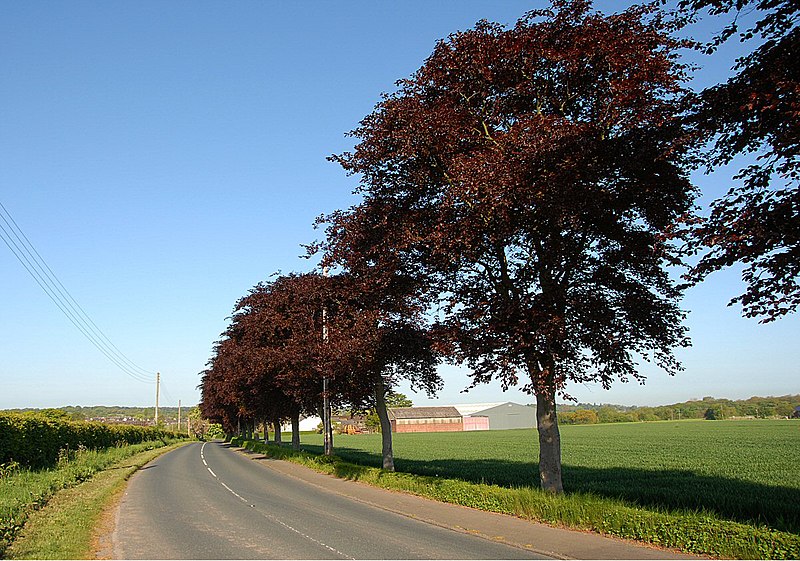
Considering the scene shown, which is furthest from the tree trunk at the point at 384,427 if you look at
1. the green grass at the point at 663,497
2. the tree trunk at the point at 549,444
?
the tree trunk at the point at 549,444

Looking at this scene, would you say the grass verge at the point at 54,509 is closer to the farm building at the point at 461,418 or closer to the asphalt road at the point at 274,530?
the asphalt road at the point at 274,530

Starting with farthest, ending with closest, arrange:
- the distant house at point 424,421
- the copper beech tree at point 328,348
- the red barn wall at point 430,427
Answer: the distant house at point 424,421 → the red barn wall at point 430,427 → the copper beech tree at point 328,348

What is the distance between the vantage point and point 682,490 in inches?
848

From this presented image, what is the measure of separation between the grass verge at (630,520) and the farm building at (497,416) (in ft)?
415

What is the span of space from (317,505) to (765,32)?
49.9 feet

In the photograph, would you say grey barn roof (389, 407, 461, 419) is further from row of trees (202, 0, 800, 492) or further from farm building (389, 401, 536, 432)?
row of trees (202, 0, 800, 492)

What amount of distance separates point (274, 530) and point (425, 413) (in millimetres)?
134534

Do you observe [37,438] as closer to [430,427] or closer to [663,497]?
[663,497]

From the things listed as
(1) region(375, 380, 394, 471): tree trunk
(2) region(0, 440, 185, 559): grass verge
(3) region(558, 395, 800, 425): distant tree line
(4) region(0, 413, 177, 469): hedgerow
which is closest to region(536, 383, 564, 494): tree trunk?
(2) region(0, 440, 185, 559): grass verge

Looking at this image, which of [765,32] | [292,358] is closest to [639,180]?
[765,32]

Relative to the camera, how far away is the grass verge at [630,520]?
392 inches

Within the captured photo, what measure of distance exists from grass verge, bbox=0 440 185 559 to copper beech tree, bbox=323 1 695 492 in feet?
29.2

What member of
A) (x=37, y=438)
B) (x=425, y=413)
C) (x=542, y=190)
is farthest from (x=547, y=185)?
(x=425, y=413)

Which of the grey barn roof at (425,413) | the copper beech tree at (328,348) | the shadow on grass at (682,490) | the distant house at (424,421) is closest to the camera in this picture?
the shadow on grass at (682,490)
